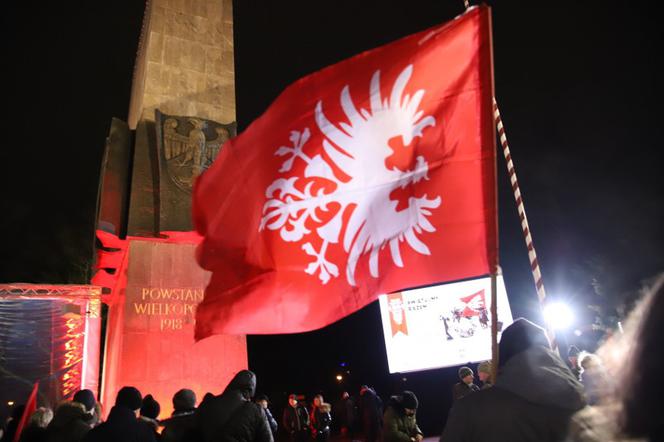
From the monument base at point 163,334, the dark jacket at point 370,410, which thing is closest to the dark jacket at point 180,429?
the monument base at point 163,334

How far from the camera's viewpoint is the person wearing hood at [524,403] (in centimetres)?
194

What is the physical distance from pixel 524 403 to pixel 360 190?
2.31m

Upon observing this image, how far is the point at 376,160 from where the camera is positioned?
4035 mm

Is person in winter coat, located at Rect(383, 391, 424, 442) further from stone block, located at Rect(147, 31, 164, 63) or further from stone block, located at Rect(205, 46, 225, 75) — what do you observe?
stone block, located at Rect(147, 31, 164, 63)

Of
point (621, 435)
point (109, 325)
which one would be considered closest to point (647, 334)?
point (621, 435)

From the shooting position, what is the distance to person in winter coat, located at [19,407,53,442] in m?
4.88

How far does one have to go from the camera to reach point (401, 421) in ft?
20.4

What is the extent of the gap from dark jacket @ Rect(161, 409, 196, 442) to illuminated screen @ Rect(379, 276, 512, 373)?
1062 centimetres

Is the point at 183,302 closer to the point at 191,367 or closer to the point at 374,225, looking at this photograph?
the point at 191,367

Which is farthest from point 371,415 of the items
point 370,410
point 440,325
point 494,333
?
point 494,333

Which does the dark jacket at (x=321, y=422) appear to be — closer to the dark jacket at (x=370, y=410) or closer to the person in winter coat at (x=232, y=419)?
the dark jacket at (x=370, y=410)

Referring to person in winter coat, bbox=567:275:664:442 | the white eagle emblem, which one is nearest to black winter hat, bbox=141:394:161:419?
the white eagle emblem

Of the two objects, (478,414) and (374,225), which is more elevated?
(374,225)

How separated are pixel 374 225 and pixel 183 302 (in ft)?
22.1
